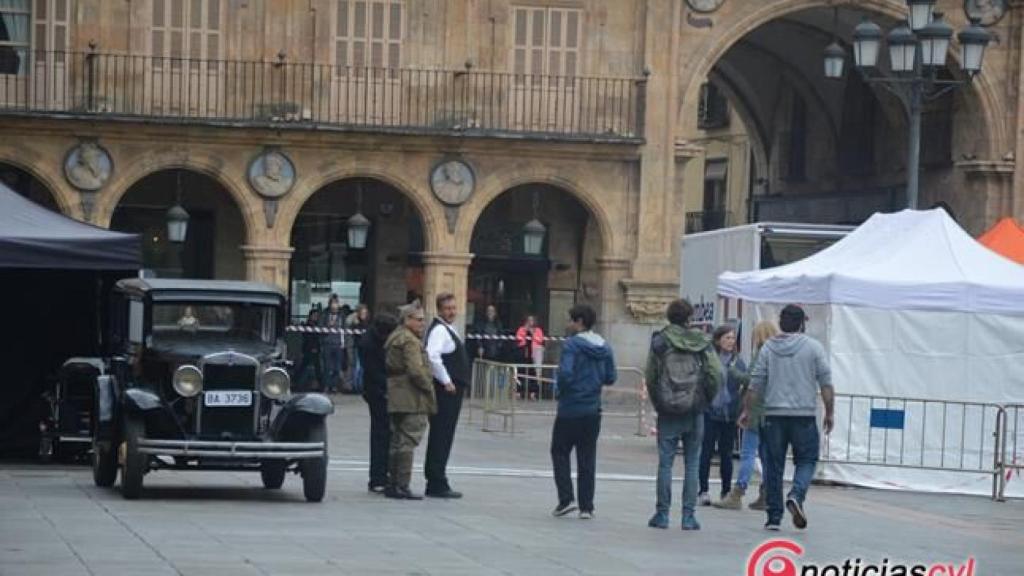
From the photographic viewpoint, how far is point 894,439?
76.6 feet

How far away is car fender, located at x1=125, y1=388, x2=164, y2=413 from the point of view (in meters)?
17.8

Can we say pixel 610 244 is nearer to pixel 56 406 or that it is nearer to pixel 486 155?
pixel 486 155

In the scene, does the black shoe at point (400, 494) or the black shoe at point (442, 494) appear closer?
the black shoe at point (400, 494)

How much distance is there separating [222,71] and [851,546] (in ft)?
80.1

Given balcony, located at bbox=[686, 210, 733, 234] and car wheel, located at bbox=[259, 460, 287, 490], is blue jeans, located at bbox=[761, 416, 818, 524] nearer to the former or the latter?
car wheel, located at bbox=[259, 460, 287, 490]

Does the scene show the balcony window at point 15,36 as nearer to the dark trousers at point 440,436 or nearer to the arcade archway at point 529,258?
the arcade archway at point 529,258

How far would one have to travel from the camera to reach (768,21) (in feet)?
139

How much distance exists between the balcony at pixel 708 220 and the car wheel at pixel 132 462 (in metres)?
38.1

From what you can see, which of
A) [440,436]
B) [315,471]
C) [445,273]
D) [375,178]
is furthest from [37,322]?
[445,273]

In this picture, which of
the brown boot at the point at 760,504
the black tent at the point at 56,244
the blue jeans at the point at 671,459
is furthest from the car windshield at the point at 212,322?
the brown boot at the point at 760,504

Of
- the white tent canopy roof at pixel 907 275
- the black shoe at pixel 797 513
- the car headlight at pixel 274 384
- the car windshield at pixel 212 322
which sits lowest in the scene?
the black shoe at pixel 797 513

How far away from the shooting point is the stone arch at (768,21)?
40875mm

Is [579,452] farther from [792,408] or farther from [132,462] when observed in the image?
[132,462]

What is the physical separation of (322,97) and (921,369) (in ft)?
59.7
